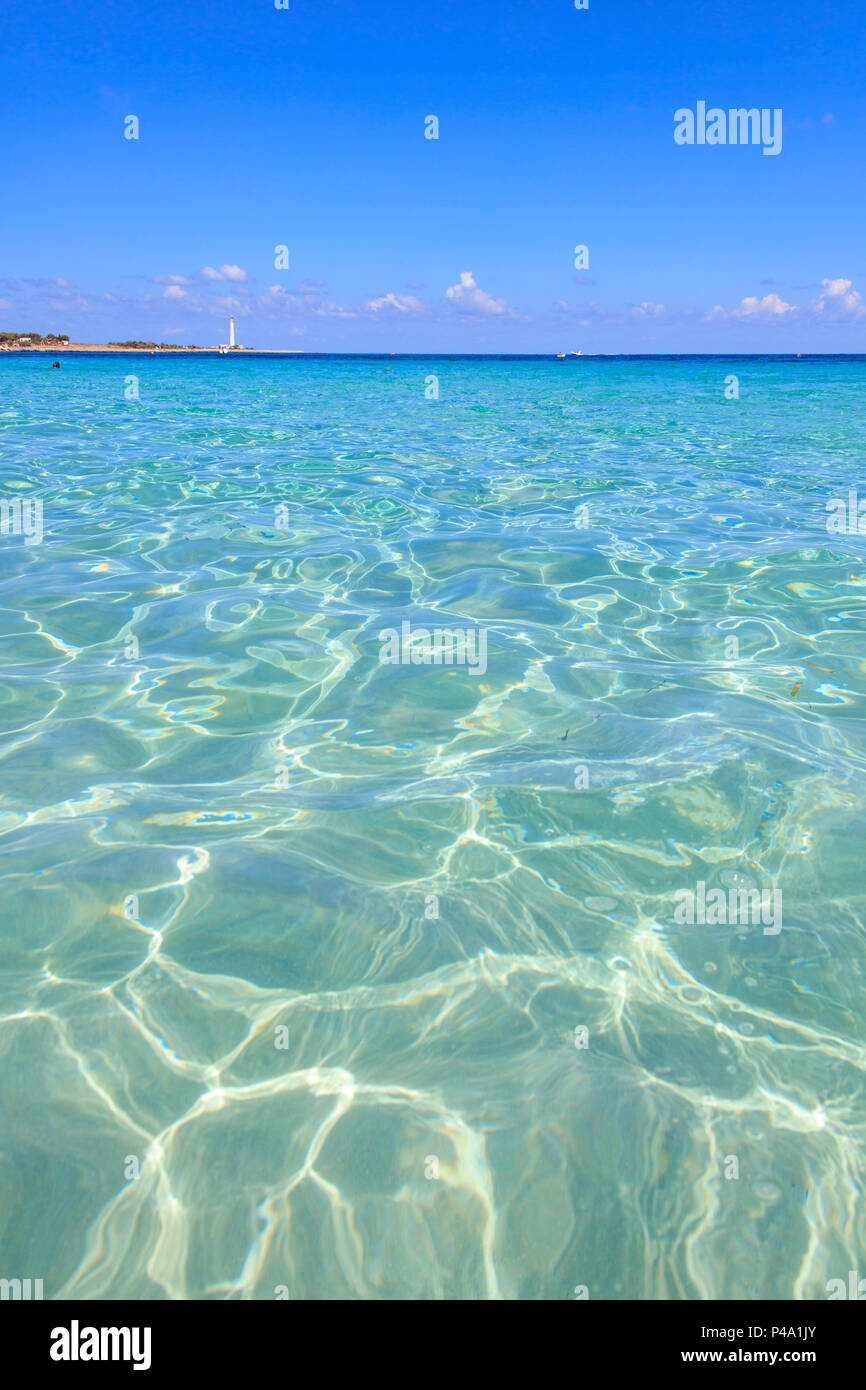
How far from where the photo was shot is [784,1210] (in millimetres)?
2371

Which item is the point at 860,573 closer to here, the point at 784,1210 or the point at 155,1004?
the point at 784,1210

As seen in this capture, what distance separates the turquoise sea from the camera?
91.4 inches

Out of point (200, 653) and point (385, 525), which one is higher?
point (385, 525)

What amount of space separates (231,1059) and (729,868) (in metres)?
2.41

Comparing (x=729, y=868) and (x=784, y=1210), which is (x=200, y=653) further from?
(x=784, y=1210)

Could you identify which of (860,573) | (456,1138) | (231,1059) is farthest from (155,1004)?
(860,573)

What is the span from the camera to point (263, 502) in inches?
463

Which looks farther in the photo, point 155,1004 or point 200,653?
point 200,653

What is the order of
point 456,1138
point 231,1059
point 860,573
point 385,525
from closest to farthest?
point 456,1138 < point 231,1059 < point 860,573 < point 385,525

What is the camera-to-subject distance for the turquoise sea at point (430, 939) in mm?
2320

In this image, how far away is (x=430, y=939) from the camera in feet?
10.9

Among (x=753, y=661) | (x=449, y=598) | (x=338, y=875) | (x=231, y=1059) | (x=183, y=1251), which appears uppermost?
(x=449, y=598)
